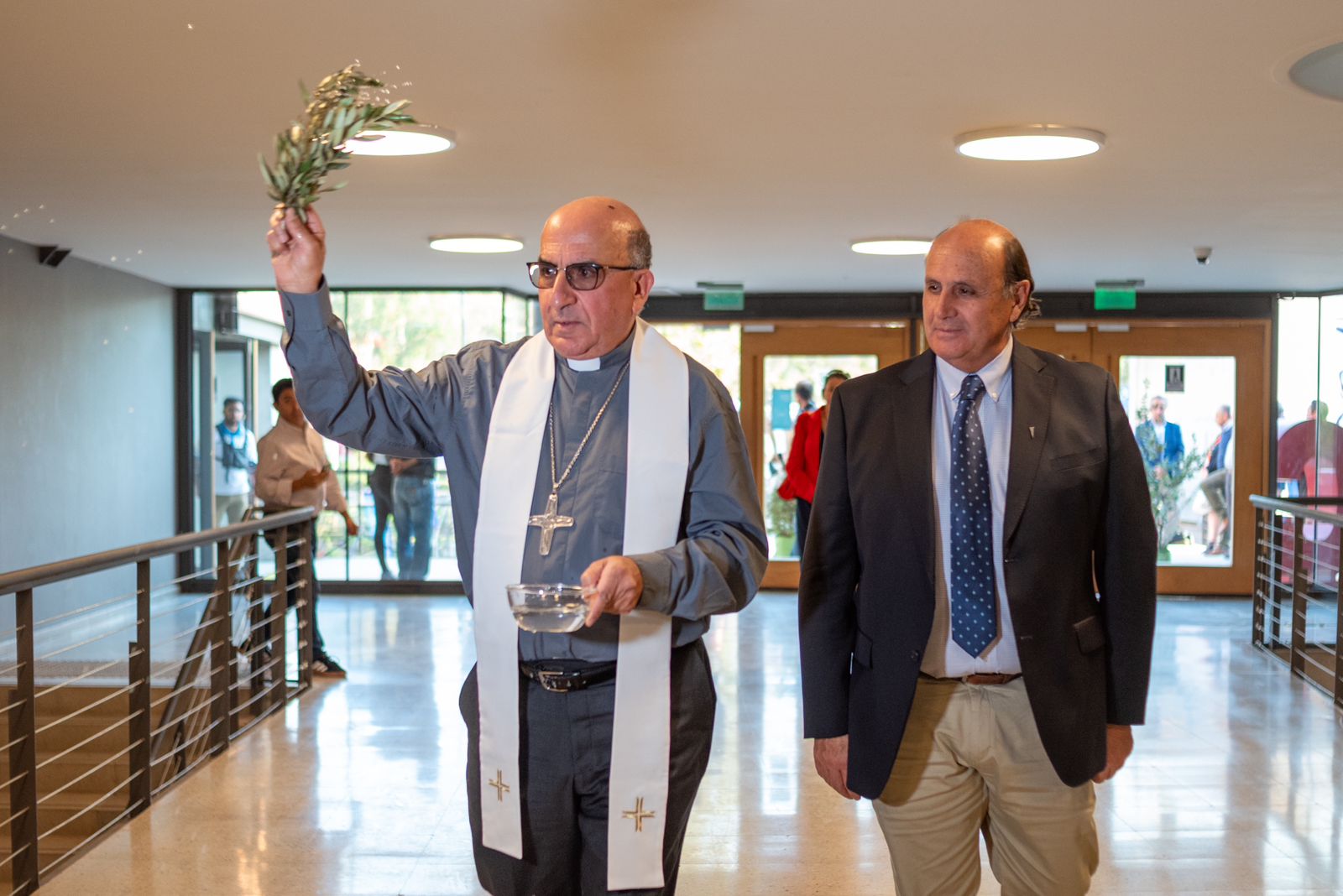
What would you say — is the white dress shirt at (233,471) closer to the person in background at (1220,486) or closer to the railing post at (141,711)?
the railing post at (141,711)

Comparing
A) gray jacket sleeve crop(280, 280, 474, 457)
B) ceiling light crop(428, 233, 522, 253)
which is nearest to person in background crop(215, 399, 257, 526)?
ceiling light crop(428, 233, 522, 253)

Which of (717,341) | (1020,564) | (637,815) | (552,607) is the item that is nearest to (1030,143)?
(1020,564)

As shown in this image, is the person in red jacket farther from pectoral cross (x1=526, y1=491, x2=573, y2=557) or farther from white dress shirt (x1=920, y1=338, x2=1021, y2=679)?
pectoral cross (x1=526, y1=491, x2=573, y2=557)

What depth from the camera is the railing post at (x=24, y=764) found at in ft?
12.9

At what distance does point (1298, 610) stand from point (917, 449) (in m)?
6.37

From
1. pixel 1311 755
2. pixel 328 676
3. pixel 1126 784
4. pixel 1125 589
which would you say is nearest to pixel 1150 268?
pixel 1311 755

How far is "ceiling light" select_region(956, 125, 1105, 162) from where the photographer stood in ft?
16.4

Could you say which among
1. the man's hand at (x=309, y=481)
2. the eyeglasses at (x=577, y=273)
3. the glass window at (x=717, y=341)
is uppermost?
the glass window at (x=717, y=341)

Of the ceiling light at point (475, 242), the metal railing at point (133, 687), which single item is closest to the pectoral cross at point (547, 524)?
the metal railing at point (133, 687)

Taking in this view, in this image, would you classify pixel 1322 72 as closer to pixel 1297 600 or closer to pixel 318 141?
pixel 318 141

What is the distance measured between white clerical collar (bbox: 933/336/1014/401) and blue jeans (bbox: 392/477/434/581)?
9.43 metres

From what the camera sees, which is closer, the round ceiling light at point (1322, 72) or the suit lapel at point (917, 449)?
the suit lapel at point (917, 449)

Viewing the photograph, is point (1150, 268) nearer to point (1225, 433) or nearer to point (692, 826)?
point (1225, 433)

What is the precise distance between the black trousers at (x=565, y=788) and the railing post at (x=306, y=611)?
514cm
